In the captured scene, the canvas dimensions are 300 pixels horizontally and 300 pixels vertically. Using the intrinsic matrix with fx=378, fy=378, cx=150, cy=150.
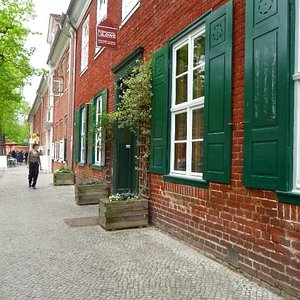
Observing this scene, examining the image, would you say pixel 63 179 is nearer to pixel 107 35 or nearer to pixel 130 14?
pixel 107 35

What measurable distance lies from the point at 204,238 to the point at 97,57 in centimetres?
782

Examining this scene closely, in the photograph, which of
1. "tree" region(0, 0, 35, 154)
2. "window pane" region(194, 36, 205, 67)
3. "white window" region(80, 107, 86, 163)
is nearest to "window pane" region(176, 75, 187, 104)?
"window pane" region(194, 36, 205, 67)

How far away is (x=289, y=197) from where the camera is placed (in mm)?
3377

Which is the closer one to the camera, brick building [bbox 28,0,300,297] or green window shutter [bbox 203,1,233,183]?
brick building [bbox 28,0,300,297]

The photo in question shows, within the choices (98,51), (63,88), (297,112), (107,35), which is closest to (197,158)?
(297,112)

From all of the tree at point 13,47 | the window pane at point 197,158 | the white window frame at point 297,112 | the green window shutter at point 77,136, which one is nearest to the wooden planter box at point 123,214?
the window pane at point 197,158

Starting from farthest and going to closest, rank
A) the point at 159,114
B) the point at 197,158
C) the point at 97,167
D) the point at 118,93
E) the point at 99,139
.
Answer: the point at 97,167 → the point at 99,139 → the point at 118,93 → the point at 159,114 → the point at 197,158

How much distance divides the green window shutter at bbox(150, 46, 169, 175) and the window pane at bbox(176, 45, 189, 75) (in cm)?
21

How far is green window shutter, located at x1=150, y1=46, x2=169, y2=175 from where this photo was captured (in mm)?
6008

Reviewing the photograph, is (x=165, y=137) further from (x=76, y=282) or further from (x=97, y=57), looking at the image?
(x=97, y=57)

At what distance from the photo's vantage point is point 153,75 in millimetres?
6480

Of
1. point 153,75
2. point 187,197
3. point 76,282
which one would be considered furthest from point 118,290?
point 153,75

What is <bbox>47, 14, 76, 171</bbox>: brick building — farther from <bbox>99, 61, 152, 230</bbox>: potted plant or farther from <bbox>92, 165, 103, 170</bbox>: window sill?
<bbox>99, 61, 152, 230</bbox>: potted plant

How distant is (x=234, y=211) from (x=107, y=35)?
5.69 m
